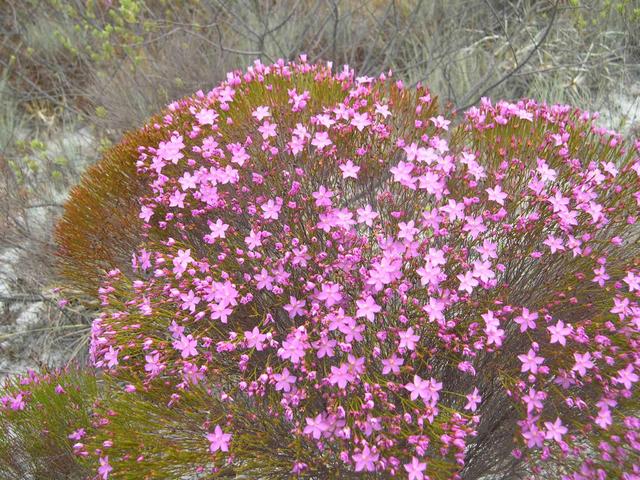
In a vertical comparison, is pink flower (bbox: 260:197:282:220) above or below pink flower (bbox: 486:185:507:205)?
below

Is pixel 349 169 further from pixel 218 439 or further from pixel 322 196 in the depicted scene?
pixel 218 439

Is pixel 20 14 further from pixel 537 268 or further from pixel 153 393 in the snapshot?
pixel 537 268

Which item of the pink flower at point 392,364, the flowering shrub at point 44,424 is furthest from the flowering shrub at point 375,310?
the flowering shrub at point 44,424

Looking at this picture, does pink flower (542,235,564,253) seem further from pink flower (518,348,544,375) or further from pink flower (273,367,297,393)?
pink flower (273,367,297,393)

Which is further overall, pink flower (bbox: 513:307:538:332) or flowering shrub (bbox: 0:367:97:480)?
flowering shrub (bbox: 0:367:97:480)

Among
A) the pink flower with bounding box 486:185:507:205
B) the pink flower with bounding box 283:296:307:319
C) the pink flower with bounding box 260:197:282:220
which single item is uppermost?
the pink flower with bounding box 486:185:507:205

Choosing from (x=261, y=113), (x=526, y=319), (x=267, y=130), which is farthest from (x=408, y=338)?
(x=261, y=113)

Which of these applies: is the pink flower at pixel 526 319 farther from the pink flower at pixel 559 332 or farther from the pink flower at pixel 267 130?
the pink flower at pixel 267 130

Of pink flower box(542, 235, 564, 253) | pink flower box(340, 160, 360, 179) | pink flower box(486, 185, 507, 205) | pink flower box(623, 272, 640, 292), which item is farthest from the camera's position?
pink flower box(340, 160, 360, 179)

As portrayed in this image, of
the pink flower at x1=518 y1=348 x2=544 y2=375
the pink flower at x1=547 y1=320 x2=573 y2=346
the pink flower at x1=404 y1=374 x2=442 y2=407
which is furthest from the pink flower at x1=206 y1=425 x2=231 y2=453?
the pink flower at x1=547 y1=320 x2=573 y2=346

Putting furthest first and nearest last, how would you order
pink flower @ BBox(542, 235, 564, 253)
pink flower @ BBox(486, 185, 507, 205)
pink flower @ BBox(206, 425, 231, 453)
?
1. pink flower @ BBox(486, 185, 507, 205)
2. pink flower @ BBox(542, 235, 564, 253)
3. pink flower @ BBox(206, 425, 231, 453)
